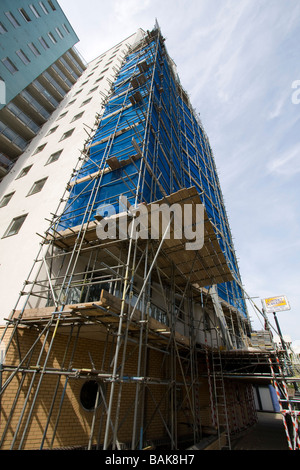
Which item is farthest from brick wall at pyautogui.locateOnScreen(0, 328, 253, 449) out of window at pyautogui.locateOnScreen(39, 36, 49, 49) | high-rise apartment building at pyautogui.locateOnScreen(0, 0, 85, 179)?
window at pyautogui.locateOnScreen(39, 36, 49, 49)

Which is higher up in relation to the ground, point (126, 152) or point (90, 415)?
point (126, 152)

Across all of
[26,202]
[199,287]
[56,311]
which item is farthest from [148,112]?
[56,311]

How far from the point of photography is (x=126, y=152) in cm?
951

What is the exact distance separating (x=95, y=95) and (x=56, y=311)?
1975 cm

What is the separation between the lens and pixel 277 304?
11.3 m

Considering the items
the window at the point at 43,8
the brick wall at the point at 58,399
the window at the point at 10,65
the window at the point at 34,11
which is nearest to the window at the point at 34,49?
the window at the point at 34,11

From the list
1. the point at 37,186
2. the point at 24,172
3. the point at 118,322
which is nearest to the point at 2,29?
the point at 24,172

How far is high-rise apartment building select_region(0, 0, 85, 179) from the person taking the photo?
17.9m

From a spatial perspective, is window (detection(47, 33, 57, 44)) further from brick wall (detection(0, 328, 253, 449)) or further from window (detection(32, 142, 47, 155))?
brick wall (detection(0, 328, 253, 449))

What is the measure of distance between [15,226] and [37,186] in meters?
2.88

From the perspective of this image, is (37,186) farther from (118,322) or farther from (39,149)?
(118,322)

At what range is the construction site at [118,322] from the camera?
17.1 ft
